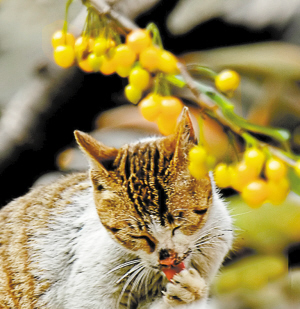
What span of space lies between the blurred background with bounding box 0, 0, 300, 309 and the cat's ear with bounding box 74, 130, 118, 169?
0.22 meters

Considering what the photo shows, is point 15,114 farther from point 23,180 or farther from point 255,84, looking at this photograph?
point 255,84

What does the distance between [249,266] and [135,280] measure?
0.19m

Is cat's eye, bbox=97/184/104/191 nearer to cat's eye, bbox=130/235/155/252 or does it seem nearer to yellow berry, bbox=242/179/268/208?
cat's eye, bbox=130/235/155/252

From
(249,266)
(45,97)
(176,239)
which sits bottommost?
(249,266)

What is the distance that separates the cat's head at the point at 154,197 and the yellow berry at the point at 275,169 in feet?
0.51

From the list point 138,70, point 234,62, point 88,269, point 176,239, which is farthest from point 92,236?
point 234,62

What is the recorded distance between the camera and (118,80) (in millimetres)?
1143

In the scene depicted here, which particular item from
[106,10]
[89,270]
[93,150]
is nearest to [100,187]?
A: [93,150]

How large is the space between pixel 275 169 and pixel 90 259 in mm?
387

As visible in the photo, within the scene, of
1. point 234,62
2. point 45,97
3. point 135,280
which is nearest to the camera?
point 135,280

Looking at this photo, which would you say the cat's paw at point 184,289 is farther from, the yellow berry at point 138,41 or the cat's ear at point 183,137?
the yellow berry at point 138,41

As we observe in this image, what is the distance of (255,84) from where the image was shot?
92 centimetres

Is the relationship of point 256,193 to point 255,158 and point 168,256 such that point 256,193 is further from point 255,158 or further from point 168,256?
point 168,256

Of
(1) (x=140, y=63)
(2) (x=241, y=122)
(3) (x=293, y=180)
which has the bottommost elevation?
(3) (x=293, y=180)
